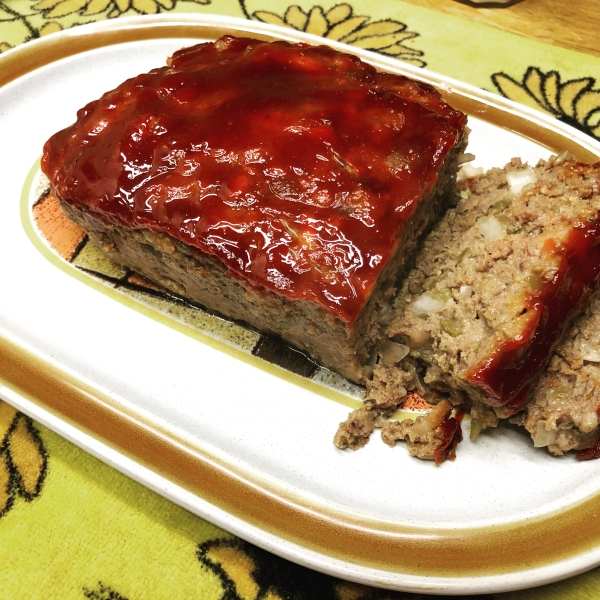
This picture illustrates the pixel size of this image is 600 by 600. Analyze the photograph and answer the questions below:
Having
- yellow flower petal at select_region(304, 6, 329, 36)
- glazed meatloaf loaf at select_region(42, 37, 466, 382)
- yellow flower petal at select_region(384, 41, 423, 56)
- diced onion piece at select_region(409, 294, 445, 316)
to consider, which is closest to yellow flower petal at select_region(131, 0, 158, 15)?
yellow flower petal at select_region(304, 6, 329, 36)

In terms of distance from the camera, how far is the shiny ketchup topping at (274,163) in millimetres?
2895

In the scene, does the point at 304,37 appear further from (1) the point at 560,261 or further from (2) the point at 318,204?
(1) the point at 560,261

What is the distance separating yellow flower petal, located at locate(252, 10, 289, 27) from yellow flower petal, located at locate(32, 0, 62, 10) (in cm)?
206

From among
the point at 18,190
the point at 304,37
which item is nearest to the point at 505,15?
the point at 304,37

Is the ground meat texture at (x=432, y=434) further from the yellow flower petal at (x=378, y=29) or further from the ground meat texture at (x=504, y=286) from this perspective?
the yellow flower petal at (x=378, y=29)

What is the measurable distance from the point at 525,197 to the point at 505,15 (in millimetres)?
3331

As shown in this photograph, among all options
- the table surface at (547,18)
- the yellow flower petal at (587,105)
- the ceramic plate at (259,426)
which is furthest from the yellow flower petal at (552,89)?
the ceramic plate at (259,426)

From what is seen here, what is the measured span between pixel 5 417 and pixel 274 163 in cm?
218

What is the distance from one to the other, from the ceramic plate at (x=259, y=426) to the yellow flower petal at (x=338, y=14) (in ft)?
3.93

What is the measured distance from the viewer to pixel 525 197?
325cm

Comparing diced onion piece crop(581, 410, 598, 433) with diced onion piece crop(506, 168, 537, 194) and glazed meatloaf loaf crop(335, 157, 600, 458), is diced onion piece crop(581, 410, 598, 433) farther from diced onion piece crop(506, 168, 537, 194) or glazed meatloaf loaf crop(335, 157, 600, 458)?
diced onion piece crop(506, 168, 537, 194)

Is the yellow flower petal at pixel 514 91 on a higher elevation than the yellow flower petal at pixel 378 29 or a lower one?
lower

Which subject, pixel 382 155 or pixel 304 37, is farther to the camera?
pixel 304 37

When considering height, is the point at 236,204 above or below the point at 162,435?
above
